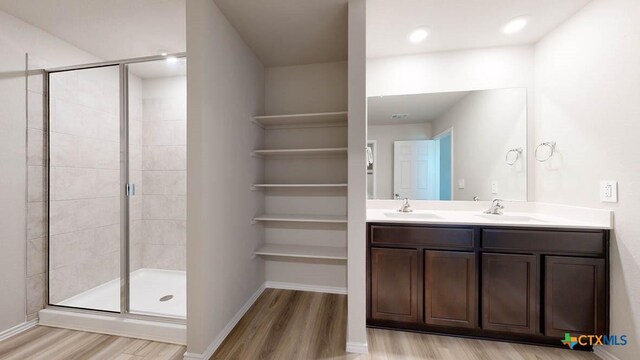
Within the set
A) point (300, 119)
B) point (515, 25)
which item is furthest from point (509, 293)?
point (300, 119)

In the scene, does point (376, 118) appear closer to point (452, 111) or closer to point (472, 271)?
point (452, 111)

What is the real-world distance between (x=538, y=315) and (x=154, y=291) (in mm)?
3202

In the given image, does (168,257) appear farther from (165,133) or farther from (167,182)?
(165,133)

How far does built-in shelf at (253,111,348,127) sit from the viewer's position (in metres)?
2.22

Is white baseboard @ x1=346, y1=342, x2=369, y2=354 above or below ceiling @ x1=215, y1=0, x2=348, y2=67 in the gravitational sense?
below

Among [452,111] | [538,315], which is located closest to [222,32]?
[452,111]

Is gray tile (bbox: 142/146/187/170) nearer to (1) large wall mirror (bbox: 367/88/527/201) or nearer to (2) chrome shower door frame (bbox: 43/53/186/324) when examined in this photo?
(2) chrome shower door frame (bbox: 43/53/186/324)

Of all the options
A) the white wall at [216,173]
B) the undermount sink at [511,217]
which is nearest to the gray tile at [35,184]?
the white wall at [216,173]

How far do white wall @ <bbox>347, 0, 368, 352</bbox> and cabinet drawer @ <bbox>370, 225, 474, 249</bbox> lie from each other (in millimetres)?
257

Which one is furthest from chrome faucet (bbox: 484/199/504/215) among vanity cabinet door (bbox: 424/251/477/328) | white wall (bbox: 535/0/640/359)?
vanity cabinet door (bbox: 424/251/477/328)

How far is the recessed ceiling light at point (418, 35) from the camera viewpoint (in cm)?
202

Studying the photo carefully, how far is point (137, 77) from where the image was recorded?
2117 mm

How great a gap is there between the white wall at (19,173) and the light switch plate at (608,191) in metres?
4.25

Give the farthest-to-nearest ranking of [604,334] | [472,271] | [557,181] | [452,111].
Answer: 1. [452,111]
2. [557,181]
3. [472,271]
4. [604,334]
